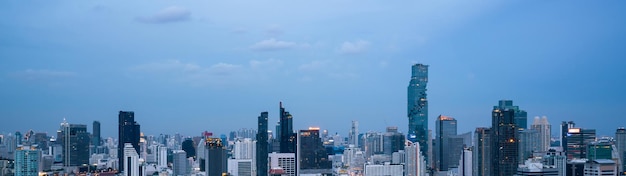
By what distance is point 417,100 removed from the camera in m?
27.4

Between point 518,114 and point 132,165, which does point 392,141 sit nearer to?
point 518,114

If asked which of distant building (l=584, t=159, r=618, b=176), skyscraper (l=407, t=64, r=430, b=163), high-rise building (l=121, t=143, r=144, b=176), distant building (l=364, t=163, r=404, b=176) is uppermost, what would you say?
skyscraper (l=407, t=64, r=430, b=163)

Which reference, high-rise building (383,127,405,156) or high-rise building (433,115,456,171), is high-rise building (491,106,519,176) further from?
high-rise building (383,127,405,156)

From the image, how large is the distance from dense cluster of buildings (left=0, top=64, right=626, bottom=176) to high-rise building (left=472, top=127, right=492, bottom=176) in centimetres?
1

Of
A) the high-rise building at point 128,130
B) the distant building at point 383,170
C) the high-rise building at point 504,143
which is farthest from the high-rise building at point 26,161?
the high-rise building at point 504,143

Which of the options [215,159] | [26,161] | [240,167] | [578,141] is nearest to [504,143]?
[578,141]

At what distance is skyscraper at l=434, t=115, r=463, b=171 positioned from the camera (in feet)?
66.9

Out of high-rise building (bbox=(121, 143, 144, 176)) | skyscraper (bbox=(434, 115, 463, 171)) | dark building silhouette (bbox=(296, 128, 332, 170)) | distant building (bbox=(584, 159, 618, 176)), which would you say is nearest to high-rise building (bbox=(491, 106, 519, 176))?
distant building (bbox=(584, 159, 618, 176))

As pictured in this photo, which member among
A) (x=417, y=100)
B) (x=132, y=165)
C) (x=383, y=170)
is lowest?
(x=383, y=170)

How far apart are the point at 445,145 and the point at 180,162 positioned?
7.77 metres

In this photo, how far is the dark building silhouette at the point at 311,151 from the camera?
62.1ft

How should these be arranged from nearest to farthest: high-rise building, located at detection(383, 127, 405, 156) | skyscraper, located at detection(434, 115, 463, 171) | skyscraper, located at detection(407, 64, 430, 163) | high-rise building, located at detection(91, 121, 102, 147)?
high-rise building, located at detection(91, 121, 102, 147) < skyscraper, located at detection(434, 115, 463, 171) < high-rise building, located at detection(383, 127, 405, 156) < skyscraper, located at detection(407, 64, 430, 163)

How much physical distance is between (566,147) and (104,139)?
1082 centimetres

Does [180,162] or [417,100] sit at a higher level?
[417,100]
